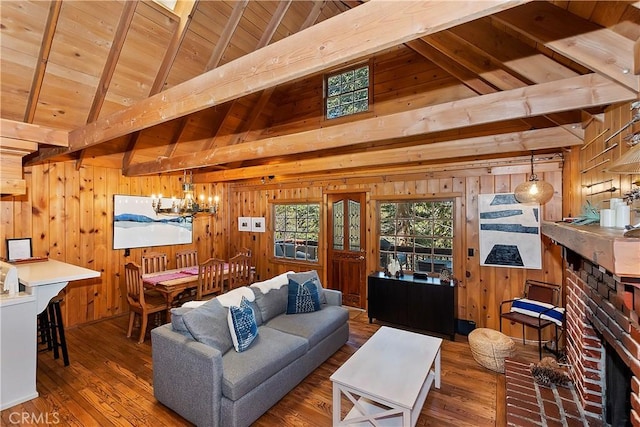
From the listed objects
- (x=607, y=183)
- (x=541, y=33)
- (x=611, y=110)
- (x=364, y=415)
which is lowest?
(x=364, y=415)

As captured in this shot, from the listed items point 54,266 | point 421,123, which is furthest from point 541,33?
point 54,266

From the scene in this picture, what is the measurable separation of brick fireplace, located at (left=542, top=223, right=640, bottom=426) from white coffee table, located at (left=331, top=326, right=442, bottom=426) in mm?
1129

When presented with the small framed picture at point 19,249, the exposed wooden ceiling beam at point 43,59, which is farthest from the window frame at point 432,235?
the small framed picture at point 19,249

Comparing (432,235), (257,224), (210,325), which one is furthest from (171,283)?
(432,235)

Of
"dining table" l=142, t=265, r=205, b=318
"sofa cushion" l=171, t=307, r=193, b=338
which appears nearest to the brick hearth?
"sofa cushion" l=171, t=307, r=193, b=338

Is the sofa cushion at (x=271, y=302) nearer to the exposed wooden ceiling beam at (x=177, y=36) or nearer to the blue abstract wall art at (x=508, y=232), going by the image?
the blue abstract wall art at (x=508, y=232)

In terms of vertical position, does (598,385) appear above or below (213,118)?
below

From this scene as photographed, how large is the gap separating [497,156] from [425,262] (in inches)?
73.8

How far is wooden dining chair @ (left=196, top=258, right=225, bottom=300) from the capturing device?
405cm

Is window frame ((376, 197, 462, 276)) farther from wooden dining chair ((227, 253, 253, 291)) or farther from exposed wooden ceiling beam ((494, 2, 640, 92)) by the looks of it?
exposed wooden ceiling beam ((494, 2, 640, 92))

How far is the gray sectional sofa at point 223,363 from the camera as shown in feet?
7.27

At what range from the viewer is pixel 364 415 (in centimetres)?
222

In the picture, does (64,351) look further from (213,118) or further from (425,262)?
(425,262)

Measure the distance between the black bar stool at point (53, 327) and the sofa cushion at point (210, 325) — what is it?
6.31 ft
